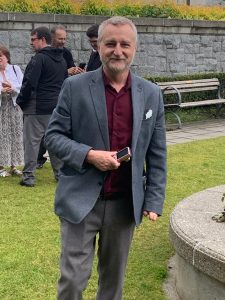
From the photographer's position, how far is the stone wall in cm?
1025

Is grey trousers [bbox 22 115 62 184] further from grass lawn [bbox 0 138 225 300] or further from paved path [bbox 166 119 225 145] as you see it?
paved path [bbox 166 119 225 145]

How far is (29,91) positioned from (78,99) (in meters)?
3.86

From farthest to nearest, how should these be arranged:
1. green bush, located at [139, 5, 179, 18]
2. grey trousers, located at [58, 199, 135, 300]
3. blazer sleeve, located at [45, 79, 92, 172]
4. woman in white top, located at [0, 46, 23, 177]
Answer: green bush, located at [139, 5, 179, 18]
woman in white top, located at [0, 46, 23, 177]
grey trousers, located at [58, 199, 135, 300]
blazer sleeve, located at [45, 79, 92, 172]

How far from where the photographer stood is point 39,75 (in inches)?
265

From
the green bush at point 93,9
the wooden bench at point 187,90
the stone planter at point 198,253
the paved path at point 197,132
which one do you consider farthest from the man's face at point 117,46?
the green bush at point 93,9

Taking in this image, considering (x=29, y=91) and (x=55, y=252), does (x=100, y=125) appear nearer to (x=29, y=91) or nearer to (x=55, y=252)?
(x=55, y=252)

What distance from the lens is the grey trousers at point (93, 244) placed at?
119 inches

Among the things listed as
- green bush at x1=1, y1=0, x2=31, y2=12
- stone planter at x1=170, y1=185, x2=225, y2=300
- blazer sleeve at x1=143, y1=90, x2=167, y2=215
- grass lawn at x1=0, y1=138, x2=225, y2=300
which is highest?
green bush at x1=1, y1=0, x2=31, y2=12

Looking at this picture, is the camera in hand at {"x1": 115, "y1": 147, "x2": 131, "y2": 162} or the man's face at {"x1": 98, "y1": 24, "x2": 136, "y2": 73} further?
the man's face at {"x1": 98, "y1": 24, "x2": 136, "y2": 73}

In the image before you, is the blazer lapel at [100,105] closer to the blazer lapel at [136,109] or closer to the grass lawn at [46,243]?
the blazer lapel at [136,109]

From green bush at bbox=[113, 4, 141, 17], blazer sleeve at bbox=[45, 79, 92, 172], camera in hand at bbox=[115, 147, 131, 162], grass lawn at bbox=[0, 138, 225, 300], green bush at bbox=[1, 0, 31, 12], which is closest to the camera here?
camera in hand at bbox=[115, 147, 131, 162]

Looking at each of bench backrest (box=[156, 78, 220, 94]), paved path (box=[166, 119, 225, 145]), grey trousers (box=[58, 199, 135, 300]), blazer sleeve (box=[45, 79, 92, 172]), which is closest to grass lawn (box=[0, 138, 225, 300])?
grey trousers (box=[58, 199, 135, 300])

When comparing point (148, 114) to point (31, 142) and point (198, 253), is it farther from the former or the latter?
point (31, 142)

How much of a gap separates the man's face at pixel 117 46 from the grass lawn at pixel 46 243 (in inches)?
68.8
